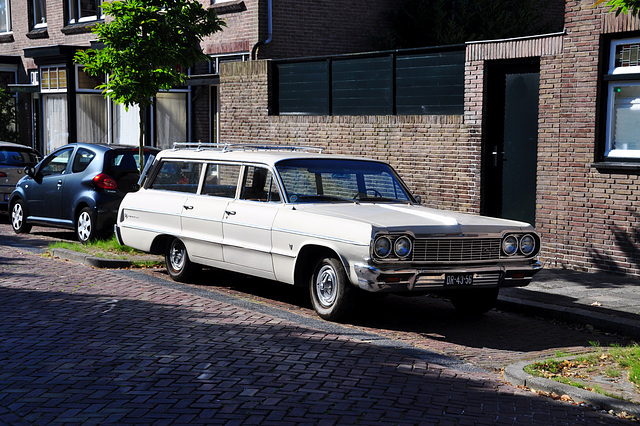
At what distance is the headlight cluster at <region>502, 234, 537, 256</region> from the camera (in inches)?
319

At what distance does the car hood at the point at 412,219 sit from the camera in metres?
7.66

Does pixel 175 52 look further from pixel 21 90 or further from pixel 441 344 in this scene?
pixel 21 90

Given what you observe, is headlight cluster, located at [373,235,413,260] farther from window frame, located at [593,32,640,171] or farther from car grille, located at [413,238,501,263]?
window frame, located at [593,32,640,171]

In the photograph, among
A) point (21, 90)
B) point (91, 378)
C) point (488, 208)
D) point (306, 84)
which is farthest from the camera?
point (21, 90)

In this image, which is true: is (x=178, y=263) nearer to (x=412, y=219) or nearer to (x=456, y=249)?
(x=412, y=219)

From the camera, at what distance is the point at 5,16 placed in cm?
3000

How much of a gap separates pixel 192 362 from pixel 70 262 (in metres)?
5.96

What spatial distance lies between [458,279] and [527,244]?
2.99ft

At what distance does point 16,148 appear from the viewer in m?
17.3

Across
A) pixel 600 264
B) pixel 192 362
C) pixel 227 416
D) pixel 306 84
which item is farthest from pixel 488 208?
pixel 227 416

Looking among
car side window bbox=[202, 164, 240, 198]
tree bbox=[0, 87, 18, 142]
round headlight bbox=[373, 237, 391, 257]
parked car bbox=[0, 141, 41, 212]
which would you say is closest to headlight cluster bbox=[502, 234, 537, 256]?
round headlight bbox=[373, 237, 391, 257]

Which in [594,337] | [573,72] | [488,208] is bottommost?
[594,337]

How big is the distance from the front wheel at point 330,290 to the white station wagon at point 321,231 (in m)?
0.01

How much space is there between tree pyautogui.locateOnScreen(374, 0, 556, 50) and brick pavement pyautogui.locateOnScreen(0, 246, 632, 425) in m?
13.2
